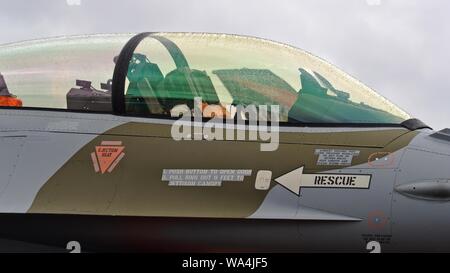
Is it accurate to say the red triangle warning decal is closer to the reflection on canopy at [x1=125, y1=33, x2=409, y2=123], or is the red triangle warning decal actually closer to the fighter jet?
the fighter jet

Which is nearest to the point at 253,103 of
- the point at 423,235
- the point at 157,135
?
the point at 157,135

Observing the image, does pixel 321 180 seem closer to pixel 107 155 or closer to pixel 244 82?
pixel 244 82

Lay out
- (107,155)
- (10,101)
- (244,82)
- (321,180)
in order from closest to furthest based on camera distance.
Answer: (321,180) → (107,155) → (244,82) → (10,101)

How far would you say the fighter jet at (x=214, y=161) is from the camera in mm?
4641

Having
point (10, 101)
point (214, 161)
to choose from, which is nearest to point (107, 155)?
point (214, 161)

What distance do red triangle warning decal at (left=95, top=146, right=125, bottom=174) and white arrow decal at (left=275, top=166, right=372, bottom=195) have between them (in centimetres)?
118

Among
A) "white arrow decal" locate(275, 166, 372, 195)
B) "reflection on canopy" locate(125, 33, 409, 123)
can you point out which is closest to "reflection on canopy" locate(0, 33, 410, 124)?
"reflection on canopy" locate(125, 33, 409, 123)

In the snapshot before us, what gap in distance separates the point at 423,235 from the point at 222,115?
5.54 feet

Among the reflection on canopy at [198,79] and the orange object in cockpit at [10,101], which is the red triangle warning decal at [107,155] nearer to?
the reflection on canopy at [198,79]

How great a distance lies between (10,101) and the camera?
5.45 meters

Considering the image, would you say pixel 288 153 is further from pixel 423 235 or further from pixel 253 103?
pixel 423 235

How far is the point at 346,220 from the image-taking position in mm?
4633

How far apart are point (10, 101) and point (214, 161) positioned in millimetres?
1829

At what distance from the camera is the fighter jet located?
4.64 metres
